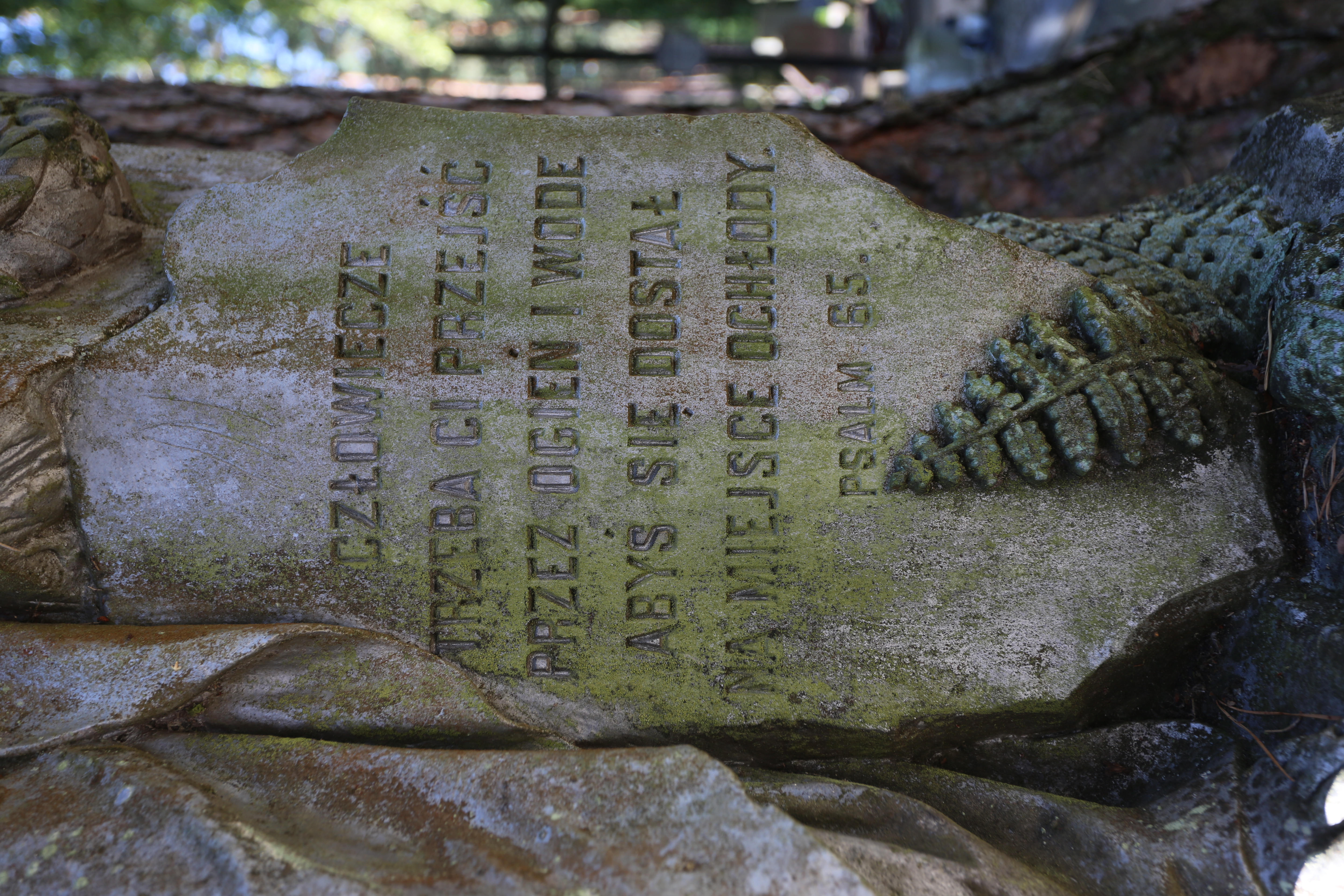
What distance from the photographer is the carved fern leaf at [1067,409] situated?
6.89 ft

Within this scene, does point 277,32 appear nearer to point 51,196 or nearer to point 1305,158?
point 51,196

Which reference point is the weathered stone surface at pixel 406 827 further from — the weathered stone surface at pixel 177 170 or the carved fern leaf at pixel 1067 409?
the weathered stone surface at pixel 177 170

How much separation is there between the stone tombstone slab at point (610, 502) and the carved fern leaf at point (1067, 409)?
0.05m

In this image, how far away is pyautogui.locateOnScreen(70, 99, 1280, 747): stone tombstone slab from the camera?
210 centimetres

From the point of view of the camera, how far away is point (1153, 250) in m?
2.57

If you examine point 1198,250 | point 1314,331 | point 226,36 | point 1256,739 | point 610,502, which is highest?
point 226,36

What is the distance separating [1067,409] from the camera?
211cm

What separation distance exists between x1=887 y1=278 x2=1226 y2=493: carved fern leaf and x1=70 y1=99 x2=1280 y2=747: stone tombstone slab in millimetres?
53

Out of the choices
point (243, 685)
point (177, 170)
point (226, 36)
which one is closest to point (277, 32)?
point (226, 36)

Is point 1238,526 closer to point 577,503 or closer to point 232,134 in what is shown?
point 577,503

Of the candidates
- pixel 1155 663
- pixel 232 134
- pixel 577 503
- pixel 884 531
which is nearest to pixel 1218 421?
pixel 1155 663

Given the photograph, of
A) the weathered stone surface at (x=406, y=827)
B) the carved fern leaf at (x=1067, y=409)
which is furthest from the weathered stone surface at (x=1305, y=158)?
the weathered stone surface at (x=406, y=827)

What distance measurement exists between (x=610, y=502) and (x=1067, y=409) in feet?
3.72

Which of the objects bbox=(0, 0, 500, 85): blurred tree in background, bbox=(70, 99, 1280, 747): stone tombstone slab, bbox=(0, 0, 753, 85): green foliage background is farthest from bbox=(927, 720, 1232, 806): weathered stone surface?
bbox=(0, 0, 753, 85): green foliage background
